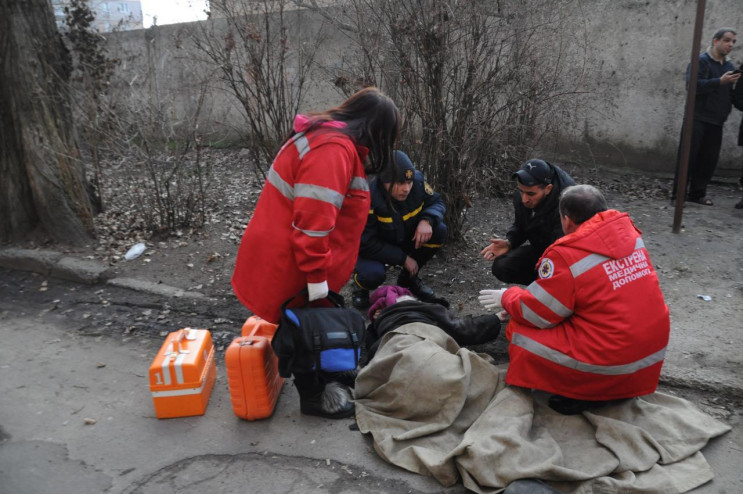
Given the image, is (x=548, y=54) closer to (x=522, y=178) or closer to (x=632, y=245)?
(x=522, y=178)

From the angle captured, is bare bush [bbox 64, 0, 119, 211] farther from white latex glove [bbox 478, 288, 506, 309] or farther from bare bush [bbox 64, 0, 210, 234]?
white latex glove [bbox 478, 288, 506, 309]

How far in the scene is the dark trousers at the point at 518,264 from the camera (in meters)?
3.91

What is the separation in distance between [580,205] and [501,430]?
1.20 metres

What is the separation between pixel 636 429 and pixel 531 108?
333cm

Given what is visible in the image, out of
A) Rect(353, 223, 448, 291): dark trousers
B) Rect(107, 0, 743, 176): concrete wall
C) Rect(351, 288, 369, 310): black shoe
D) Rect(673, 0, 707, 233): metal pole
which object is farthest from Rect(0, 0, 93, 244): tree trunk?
Rect(673, 0, 707, 233): metal pole

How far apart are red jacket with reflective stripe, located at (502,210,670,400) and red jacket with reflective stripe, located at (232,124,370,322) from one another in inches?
39.9

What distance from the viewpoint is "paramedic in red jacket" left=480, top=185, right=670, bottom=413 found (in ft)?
8.74

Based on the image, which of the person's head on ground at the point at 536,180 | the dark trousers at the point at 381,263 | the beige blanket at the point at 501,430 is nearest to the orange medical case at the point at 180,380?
the beige blanket at the point at 501,430

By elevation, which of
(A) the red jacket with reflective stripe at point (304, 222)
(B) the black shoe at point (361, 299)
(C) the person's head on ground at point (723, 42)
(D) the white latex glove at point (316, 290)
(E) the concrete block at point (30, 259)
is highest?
(C) the person's head on ground at point (723, 42)

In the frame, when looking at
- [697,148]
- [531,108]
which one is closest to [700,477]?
[531,108]

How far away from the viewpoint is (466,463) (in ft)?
8.32

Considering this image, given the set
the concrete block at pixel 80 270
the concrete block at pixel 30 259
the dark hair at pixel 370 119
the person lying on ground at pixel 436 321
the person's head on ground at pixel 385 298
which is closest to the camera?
the dark hair at pixel 370 119

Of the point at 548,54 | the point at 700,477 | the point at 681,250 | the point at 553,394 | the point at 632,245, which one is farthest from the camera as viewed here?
the point at 548,54

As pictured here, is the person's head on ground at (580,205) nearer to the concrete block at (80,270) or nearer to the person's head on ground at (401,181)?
the person's head on ground at (401,181)
